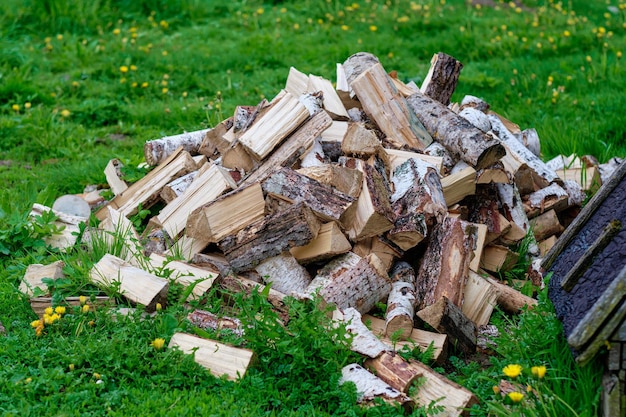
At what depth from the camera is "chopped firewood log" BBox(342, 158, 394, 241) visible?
168 inches

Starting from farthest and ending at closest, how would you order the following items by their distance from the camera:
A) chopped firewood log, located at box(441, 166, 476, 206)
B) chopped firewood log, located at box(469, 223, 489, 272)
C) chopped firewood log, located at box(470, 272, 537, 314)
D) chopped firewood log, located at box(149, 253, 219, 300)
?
chopped firewood log, located at box(441, 166, 476, 206) < chopped firewood log, located at box(469, 223, 489, 272) < chopped firewood log, located at box(470, 272, 537, 314) < chopped firewood log, located at box(149, 253, 219, 300)

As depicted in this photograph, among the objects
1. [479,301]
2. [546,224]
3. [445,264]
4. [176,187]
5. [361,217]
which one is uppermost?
[361,217]

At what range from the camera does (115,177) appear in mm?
5586

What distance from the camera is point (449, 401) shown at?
348 centimetres

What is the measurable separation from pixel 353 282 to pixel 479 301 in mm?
754

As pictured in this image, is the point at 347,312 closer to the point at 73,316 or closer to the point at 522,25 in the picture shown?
the point at 73,316

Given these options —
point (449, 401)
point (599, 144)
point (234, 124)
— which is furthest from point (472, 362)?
point (599, 144)

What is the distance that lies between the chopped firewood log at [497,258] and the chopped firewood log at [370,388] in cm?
155

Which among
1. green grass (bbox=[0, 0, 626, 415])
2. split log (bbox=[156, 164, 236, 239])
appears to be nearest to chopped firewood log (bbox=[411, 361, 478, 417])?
green grass (bbox=[0, 0, 626, 415])

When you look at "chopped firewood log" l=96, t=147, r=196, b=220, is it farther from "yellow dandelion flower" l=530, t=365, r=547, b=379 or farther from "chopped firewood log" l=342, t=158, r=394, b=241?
"yellow dandelion flower" l=530, t=365, r=547, b=379

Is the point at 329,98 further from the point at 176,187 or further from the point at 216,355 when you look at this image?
the point at 216,355

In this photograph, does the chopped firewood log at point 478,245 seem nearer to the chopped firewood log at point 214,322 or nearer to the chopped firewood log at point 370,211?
the chopped firewood log at point 370,211

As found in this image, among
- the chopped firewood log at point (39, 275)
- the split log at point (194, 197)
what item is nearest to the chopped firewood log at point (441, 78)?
the split log at point (194, 197)

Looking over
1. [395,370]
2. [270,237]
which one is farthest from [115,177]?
[395,370]
